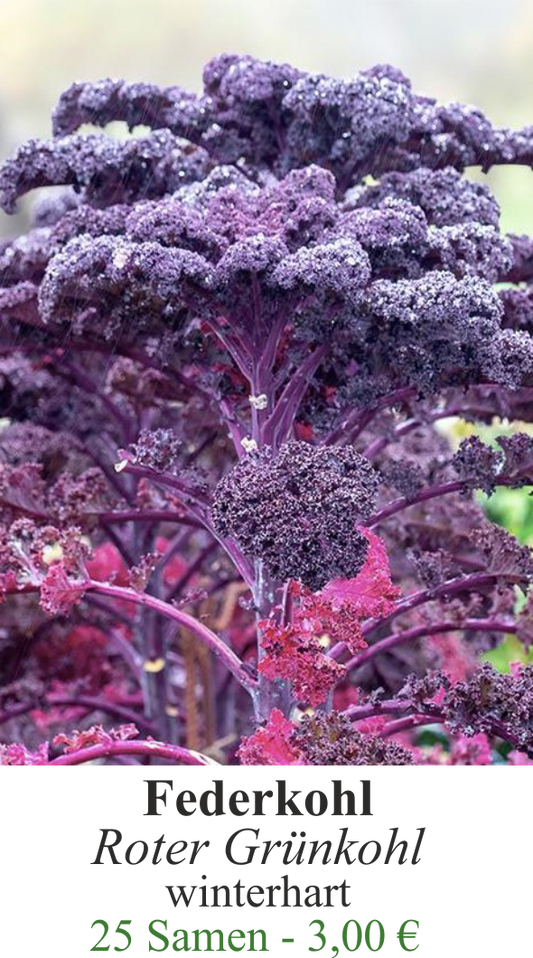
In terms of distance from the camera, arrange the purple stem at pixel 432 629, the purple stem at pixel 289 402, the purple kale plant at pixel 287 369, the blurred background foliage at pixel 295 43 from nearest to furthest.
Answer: the purple kale plant at pixel 287 369, the purple stem at pixel 289 402, the purple stem at pixel 432 629, the blurred background foliage at pixel 295 43

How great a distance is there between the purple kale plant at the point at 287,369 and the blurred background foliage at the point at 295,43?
760 millimetres

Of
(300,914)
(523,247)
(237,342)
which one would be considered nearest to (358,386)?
(237,342)

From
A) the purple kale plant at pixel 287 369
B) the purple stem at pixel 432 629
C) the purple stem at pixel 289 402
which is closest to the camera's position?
the purple kale plant at pixel 287 369

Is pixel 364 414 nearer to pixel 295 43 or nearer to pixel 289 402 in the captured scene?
pixel 289 402

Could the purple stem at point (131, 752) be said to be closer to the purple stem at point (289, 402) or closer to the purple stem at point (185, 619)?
the purple stem at point (185, 619)

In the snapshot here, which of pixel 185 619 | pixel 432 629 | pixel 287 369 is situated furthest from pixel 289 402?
pixel 432 629

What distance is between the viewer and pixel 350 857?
4.44 feet

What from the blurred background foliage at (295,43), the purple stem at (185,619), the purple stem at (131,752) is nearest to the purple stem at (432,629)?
the purple stem at (185,619)

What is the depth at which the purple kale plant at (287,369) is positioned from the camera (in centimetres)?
141

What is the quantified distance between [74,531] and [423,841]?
26.8 inches

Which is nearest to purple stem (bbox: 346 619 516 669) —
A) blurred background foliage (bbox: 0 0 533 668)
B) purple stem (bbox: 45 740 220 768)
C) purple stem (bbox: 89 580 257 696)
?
Result: purple stem (bbox: 89 580 257 696)

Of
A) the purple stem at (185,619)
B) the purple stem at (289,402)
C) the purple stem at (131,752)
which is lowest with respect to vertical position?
the purple stem at (131,752)

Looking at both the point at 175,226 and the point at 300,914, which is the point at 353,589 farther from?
the point at 175,226

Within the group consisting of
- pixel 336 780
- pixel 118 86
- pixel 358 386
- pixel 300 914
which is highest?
pixel 118 86
